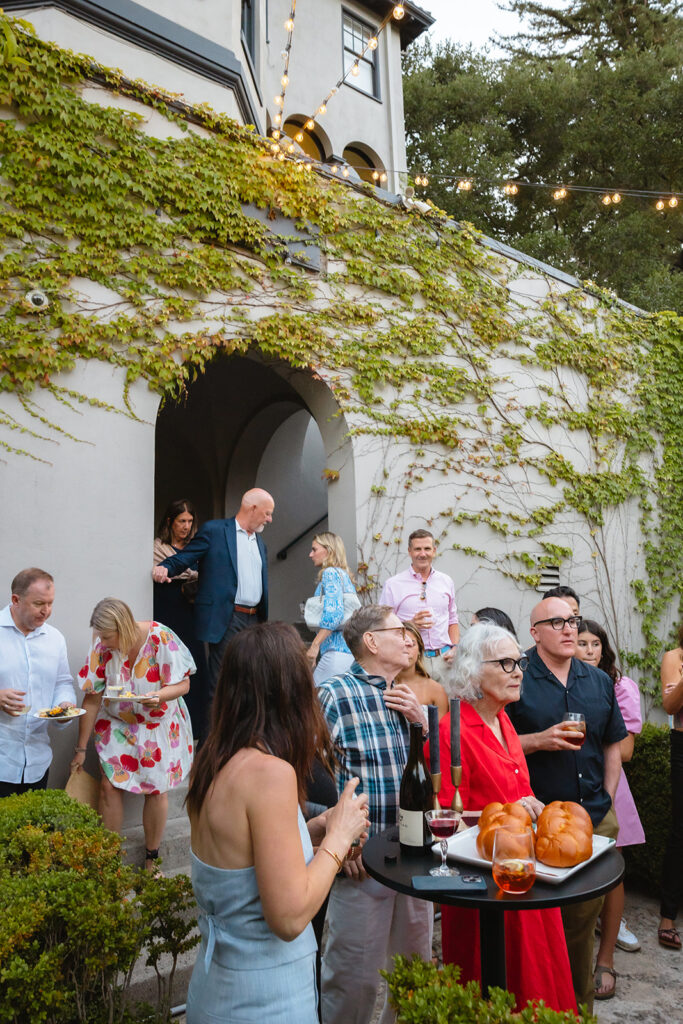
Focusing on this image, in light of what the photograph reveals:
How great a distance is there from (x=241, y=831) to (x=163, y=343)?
4.62 meters

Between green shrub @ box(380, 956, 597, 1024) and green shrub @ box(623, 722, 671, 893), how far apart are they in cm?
369

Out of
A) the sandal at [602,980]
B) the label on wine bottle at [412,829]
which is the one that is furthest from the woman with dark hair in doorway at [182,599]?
the label on wine bottle at [412,829]

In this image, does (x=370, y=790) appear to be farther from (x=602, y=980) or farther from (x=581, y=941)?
(x=602, y=980)

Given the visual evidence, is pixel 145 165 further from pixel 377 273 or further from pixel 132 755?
pixel 132 755

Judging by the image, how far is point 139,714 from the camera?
433cm

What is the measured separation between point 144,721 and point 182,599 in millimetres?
1505

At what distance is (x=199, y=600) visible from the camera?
518 centimetres

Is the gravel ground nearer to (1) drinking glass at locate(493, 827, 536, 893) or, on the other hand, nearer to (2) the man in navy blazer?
(1) drinking glass at locate(493, 827, 536, 893)

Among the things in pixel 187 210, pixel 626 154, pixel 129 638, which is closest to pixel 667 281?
pixel 626 154

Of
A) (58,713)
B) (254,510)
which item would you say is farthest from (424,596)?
(58,713)

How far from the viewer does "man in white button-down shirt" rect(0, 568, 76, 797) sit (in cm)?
400

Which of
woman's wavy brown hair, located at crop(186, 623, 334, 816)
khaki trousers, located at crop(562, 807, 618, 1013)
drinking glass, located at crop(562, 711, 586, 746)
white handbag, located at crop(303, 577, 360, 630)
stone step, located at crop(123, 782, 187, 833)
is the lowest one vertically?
khaki trousers, located at crop(562, 807, 618, 1013)

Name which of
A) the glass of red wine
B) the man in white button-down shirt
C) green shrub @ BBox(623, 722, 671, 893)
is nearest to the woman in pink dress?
green shrub @ BBox(623, 722, 671, 893)

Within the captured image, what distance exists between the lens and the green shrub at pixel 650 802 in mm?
4895
